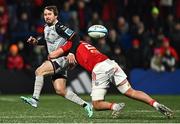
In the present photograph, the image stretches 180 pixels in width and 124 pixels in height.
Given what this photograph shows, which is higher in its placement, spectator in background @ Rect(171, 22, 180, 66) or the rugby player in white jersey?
the rugby player in white jersey

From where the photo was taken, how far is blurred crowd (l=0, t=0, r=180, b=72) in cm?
2358

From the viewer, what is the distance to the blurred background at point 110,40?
22.9 metres

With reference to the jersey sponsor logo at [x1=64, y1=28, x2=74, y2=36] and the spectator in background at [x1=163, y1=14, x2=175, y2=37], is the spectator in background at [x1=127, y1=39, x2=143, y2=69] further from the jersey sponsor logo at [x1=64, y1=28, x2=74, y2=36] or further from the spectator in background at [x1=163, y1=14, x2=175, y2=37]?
the jersey sponsor logo at [x1=64, y1=28, x2=74, y2=36]

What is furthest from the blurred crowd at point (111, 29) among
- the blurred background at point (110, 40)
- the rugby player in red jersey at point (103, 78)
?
the rugby player in red jersey at point (103, 78)

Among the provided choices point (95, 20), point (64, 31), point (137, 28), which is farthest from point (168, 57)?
point (64, 31)

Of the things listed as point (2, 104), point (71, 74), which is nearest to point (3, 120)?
point (2, 104)

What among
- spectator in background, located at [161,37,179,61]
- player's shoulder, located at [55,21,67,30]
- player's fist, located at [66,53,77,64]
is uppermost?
player's shoulder, located at [55,21,67,30]

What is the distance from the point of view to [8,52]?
23172 millimetres

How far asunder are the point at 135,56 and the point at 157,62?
0.85 m

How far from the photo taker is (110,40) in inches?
956

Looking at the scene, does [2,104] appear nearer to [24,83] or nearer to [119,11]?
[24,83]

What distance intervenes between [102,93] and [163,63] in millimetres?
11665

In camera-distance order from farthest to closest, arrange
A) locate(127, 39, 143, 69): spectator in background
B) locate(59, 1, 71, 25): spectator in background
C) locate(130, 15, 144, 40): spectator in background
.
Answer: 1. locate(130, 15, 144, 40): spectator in background
2. locate(59, 1, 71, 25): spectator in background
3. locate(127, 39, 143, 69): spectator in background

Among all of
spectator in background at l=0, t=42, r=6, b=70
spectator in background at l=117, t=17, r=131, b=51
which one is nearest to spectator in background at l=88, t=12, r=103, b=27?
spectator in background at l=117, t=17, r=131, b=51
